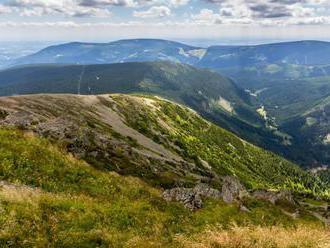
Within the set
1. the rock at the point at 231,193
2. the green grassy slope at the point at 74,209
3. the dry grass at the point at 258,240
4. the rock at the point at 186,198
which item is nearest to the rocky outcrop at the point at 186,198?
the rock at the point at 186,198

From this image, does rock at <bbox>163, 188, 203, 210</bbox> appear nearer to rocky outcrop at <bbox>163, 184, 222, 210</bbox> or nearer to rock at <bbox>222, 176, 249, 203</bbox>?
rocky outcrop at <bbox>163, 184, 222, 210</bbox>

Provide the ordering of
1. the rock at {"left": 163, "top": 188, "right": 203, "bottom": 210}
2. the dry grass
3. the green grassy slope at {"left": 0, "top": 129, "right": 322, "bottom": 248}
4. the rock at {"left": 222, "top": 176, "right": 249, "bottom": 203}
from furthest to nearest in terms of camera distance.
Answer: the rock at {"left": 222, "top": 176, "right": 249, "bottom": 203}, the rock at {"left": 163, "top": 188, "right": 203, "bottom": 210}, the green grassy slope at {"left": 0, "top": 129, "right": 322, "bottom": 248}, the dry grass

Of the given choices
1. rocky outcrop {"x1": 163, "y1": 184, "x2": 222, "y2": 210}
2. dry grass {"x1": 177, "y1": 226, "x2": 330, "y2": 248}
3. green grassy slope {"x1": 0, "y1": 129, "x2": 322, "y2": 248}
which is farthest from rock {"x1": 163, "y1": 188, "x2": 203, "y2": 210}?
dry grass {"x1": 177, "y1": 226, "x2": 330, "y2": 248}

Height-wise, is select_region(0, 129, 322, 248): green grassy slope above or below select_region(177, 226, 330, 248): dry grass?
below

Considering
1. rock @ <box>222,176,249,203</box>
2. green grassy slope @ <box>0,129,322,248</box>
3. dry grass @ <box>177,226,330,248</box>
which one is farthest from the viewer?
rock @ <box>222,176,249,203</box>

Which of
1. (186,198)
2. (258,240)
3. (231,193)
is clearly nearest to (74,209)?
(258,240)

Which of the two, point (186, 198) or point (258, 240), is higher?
point (258, 240)

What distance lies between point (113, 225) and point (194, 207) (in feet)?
48.8

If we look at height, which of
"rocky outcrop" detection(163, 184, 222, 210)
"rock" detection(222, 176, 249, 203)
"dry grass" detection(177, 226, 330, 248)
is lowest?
"rock" detection(222, 176, 249, 203)

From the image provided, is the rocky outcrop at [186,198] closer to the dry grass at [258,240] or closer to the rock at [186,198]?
the rock at [186,198]

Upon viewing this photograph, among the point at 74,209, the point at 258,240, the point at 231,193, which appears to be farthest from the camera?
the point at 231,193

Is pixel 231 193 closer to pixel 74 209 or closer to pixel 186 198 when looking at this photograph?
pixel 186 198

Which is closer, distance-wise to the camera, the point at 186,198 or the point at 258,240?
the point at 258,240

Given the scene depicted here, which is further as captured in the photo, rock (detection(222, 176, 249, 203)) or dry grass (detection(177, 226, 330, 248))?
rock (detection(222, 176, 249, 203))
